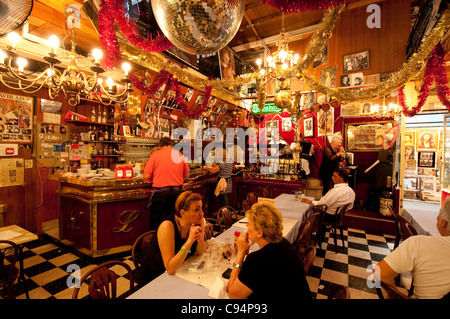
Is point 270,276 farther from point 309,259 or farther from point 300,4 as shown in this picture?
point 300,4

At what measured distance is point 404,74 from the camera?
11.9 ft

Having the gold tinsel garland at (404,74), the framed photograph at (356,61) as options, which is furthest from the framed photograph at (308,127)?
the gold tinsel garland at (404,74)

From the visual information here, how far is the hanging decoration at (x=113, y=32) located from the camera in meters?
2.34

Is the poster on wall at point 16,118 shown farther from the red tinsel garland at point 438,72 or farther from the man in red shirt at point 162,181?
the red tinsel garland at point 438,72

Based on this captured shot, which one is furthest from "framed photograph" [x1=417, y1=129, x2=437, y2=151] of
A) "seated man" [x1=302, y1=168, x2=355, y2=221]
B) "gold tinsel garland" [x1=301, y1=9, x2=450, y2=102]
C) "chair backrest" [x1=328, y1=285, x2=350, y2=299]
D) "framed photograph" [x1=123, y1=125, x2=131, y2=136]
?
"framed photograph" [x1=123, y1=125, x2=131, y2=136]

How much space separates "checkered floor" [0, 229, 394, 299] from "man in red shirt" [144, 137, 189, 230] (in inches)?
38.6

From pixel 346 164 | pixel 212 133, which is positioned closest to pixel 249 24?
pixel 212 133

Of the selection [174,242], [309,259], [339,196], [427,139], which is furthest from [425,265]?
[427,139]

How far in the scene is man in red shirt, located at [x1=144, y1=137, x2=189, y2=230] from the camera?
3842 mm

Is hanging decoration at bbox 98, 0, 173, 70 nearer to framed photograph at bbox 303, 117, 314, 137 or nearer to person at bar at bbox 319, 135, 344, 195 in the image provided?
person at bar at bbox 319, 135, 344, 195

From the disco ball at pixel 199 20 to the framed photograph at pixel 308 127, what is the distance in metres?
6.72

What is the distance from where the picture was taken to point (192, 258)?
1979 millimetres

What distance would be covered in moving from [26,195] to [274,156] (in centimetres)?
673
